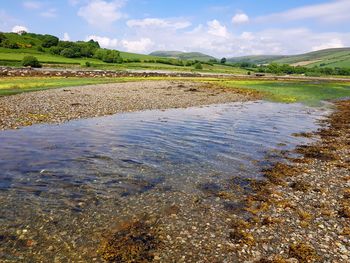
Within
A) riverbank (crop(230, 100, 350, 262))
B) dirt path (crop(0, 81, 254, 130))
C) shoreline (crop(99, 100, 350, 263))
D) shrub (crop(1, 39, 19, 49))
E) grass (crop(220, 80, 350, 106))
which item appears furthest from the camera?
shrub (crop(1, 39, 19, 49))

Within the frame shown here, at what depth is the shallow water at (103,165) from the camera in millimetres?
13016

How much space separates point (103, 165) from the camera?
20578 millimetres

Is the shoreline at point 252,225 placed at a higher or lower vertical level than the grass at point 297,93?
lower

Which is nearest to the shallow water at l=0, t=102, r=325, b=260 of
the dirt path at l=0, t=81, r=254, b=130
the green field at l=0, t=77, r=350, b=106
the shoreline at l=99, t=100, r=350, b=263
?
the shoreline at l=99, t=100, r=350, b=263

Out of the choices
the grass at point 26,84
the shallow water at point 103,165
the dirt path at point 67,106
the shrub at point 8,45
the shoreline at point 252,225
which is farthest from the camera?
the shrub at point 8,45

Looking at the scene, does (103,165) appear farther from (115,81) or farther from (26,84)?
(115,81)

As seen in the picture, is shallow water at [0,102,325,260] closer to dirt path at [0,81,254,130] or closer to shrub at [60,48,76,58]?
dirt path at [0,81,254,130]

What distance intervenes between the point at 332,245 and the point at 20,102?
4291cm

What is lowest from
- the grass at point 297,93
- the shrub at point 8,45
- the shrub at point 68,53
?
the grass at point 297,93

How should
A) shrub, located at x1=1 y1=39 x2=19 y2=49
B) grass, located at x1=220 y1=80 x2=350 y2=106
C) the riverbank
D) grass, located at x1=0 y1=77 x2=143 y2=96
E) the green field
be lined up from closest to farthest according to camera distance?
1. the riverbank
2. grass, located at x1=0 y1=77 x2=143 y2=96
3. the green field
4. grass, located at x1=220 y1=80 x2=350 y2=106
5. shrub, located at x1=1 y1=39 x2=19 y2=49

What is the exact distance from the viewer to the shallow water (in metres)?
13.0

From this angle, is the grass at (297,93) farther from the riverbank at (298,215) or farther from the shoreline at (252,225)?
the shoreline at (252,225)

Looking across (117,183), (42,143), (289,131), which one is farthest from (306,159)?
(42,143)

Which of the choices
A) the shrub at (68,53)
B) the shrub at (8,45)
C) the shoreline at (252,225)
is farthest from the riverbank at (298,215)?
the shrub at (8,45)
